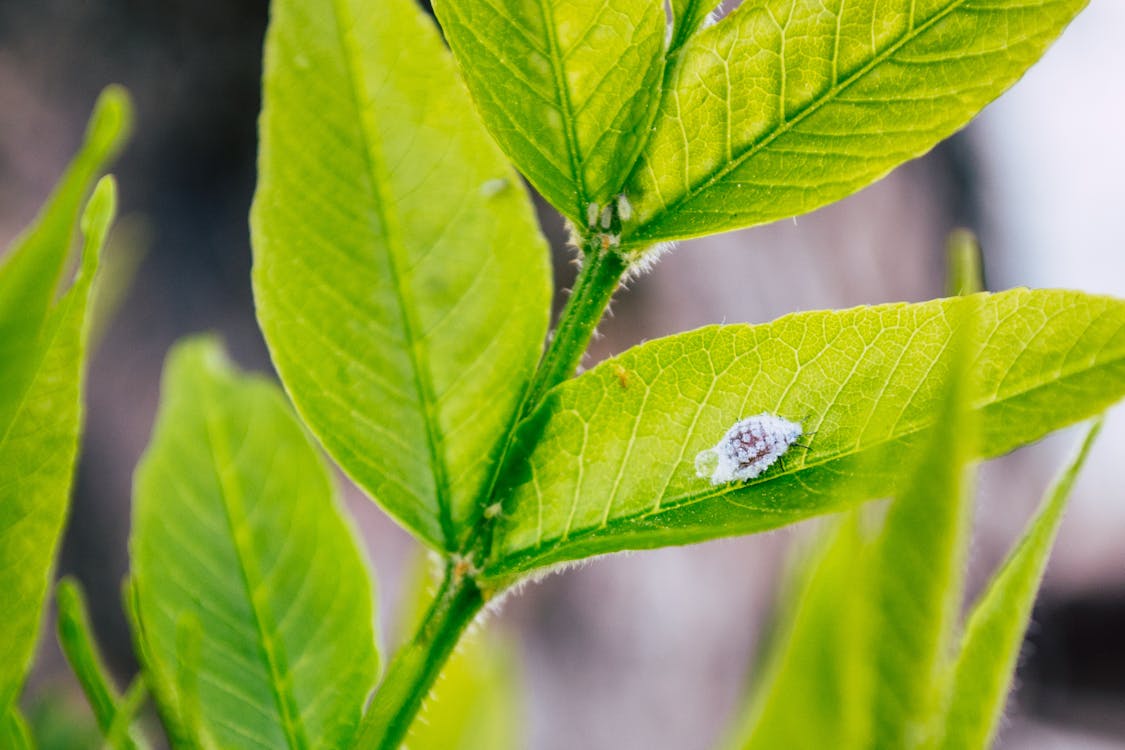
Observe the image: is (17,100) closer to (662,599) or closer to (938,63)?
(662,599)

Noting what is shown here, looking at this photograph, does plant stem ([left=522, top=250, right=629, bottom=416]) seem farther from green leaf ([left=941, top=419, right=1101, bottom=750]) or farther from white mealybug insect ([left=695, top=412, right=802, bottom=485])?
green leaf ([left=941, top=419, right=1101, bottom=750])

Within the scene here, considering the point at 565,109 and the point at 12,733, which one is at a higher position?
the point at 565,109

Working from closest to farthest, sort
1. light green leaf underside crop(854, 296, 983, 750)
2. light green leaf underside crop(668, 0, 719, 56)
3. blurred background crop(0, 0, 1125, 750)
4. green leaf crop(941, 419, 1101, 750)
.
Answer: light green leaf underside crop(854, 296, 983, 750), green leaf crop(941, 419, 1101, 750), light green leaf underside crop(668, 0, 719, 56), blurred background crop(0, 0, 1125, 750)

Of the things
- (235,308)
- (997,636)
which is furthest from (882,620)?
(235,308)

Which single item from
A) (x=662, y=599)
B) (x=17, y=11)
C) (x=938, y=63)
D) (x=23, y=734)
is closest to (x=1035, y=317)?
(x=938, y=63)

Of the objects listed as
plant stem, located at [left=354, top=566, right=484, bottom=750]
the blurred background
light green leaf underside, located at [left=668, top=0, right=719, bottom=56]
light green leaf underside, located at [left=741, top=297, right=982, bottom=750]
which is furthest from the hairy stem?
the blurred background

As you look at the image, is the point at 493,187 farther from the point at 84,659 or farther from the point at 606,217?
the point at 84,659
